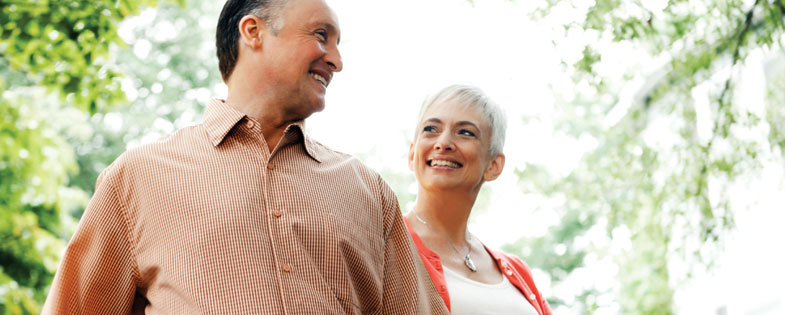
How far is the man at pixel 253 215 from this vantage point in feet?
5.22

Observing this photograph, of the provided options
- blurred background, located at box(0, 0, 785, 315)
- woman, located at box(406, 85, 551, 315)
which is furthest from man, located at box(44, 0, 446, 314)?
blurred background, located at box(0, 0, 785, 315)

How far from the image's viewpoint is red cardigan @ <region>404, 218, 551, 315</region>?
257 cm

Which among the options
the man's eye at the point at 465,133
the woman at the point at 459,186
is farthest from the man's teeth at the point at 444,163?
the man's eye at the point at 465,133

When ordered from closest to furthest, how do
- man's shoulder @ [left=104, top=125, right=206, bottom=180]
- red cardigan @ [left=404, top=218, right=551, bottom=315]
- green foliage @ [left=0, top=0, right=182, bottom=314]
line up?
1. man's shoulder @ [left=104, top=125, right=206, bottom=180]
2. red cardigan @ [left=404, top=218, right=551, bottom=315]
3. green foliage @ [left=0, top=0, right=182, bottom=314]

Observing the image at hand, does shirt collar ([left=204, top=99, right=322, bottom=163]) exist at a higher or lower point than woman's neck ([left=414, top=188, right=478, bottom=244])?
lower

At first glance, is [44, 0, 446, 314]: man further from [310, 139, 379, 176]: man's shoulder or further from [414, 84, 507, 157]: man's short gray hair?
[414, 84, 507, 157]: man's short gray hair

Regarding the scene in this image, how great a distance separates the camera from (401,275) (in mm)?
1873

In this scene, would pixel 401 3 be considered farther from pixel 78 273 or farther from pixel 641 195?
pixel 78 273

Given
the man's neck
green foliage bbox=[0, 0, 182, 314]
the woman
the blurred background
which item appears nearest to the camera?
the man's neck

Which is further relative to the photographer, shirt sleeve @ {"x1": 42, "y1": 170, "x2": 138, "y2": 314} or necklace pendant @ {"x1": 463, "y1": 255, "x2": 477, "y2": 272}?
necklace pendant @ {"x1": 463, "y1": 255, "x2": 477, "y2": 272}

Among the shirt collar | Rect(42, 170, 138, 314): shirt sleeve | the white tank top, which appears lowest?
Rect(42, 170, 138, 314): shirt sleeve

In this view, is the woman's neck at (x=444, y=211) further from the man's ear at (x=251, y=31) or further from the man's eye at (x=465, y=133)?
the man's ear at (x=251, y=31)

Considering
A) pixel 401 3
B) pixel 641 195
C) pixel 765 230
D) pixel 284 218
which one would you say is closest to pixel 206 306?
pixel 284 218

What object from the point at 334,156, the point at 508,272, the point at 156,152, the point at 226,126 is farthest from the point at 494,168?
the point at 156,152
